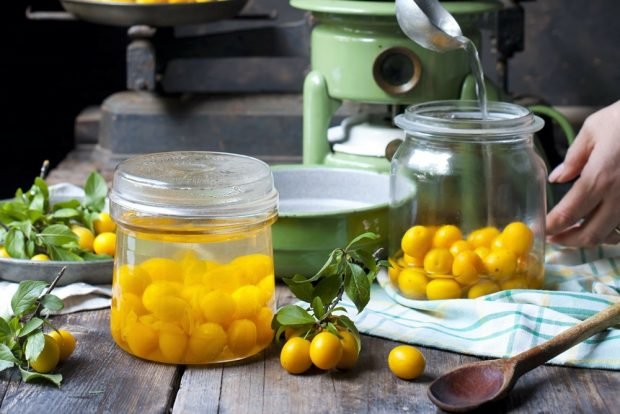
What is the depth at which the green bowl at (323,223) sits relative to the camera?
52.1 inches

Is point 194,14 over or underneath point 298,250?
over

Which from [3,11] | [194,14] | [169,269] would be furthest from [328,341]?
[3,11]

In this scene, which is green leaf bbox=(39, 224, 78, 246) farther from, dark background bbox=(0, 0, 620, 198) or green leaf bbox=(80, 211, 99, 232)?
dark background bbox=(0, 0, 620, 198)

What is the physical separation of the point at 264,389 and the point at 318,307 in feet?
0.34

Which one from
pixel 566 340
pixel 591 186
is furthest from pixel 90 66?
pixel 566 340

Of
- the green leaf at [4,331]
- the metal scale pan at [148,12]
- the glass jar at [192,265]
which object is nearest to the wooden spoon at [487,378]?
the glass jar at [192,265]

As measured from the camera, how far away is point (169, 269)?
1114mm

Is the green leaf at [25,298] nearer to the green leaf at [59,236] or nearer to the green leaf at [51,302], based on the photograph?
the green leaf at [51,302]

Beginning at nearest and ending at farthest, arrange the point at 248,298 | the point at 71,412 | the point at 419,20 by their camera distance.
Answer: the point at 71,412, the point at 248,298, the point at 419,20

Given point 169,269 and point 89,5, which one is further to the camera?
point 89,5

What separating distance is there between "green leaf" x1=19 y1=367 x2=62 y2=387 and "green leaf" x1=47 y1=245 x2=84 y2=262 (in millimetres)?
254

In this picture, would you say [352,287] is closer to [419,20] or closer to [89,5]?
[419,20]

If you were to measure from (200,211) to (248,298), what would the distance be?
0.10 m

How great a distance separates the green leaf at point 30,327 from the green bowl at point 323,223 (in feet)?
1.12
